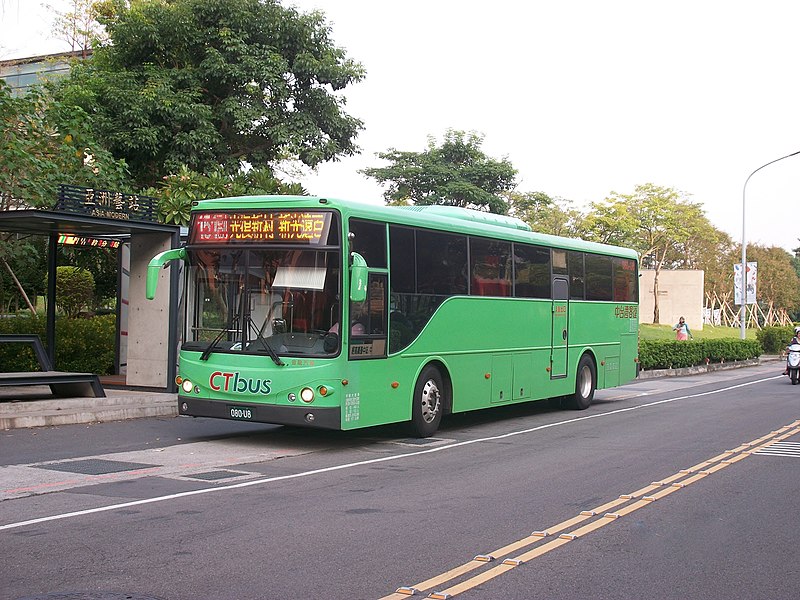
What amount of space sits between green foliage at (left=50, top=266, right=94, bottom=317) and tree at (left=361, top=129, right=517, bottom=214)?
21.0 m

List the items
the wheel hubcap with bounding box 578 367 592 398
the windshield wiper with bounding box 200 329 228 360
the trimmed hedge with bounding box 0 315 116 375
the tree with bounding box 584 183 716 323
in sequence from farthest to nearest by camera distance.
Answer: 1. the tree with bounding box 584 183 716 323
2. the trimmed hedge with bounding box 0 315 116 375
3. the wheel hubcap with bounding box 578 367 592 398
4. the windshield wiper with bounding box 200 329 228 360

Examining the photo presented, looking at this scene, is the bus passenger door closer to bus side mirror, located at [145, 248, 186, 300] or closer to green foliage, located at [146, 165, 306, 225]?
green foliage, located at [146, 165, 306, 225]

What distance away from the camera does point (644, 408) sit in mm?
19703

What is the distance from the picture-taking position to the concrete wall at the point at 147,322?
57.0 ft

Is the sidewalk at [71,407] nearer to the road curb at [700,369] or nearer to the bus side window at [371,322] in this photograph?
the bus side window at [371,322]

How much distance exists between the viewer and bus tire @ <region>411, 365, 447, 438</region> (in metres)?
13.4

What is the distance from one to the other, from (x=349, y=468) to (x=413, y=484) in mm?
1287

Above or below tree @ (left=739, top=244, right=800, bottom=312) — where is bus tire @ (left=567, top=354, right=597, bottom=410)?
below

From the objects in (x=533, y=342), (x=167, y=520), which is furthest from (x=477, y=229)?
(x=167, y=520)

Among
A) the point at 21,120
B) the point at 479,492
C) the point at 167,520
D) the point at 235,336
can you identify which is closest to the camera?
the point at 167,520

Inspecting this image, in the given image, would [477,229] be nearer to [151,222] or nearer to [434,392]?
[434,392]

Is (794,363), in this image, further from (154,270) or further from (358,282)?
(154,270)

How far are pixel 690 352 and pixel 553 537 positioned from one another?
2913 centimetres

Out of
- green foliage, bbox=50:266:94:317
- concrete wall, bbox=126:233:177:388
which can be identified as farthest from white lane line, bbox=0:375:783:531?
green foliage, bbox=50:266:94:317
